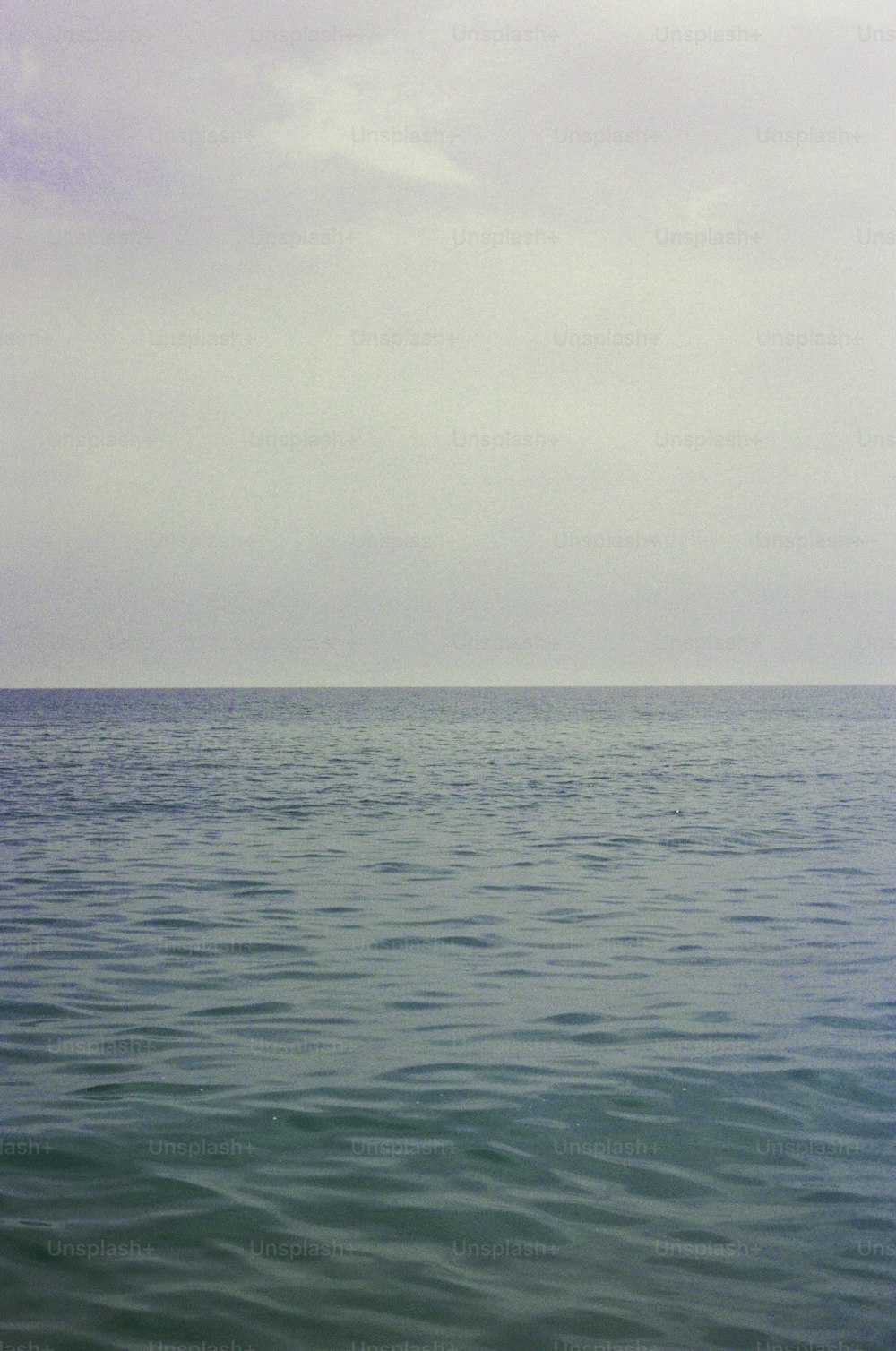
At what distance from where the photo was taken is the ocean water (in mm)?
5785

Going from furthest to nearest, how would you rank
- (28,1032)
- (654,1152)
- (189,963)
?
(189,963) < (28,1032) < (654,1152)

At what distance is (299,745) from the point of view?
60.9 metres

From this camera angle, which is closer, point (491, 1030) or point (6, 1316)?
point (6, 1316)

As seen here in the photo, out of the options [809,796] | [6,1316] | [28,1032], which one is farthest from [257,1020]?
[809,796]

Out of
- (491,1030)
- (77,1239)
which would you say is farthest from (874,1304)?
(491,1030)

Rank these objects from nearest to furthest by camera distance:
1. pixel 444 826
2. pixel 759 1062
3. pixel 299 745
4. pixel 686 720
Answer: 1. pixel 759 1062
2. pixel 444 826
3. pixel 299 745
4. pixel 686 720

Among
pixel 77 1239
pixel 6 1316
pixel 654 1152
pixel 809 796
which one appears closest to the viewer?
pixel 6 1316

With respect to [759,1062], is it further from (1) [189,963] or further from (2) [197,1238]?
(1) [189,963]

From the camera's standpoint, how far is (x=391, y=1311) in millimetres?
5668

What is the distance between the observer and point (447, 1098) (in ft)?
28.2

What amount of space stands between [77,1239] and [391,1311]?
1.71 metres

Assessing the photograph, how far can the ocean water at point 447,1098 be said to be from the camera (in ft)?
19.0

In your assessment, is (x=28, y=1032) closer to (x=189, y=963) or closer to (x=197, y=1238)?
(x=189, y=963)

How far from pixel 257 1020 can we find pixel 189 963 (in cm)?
247
